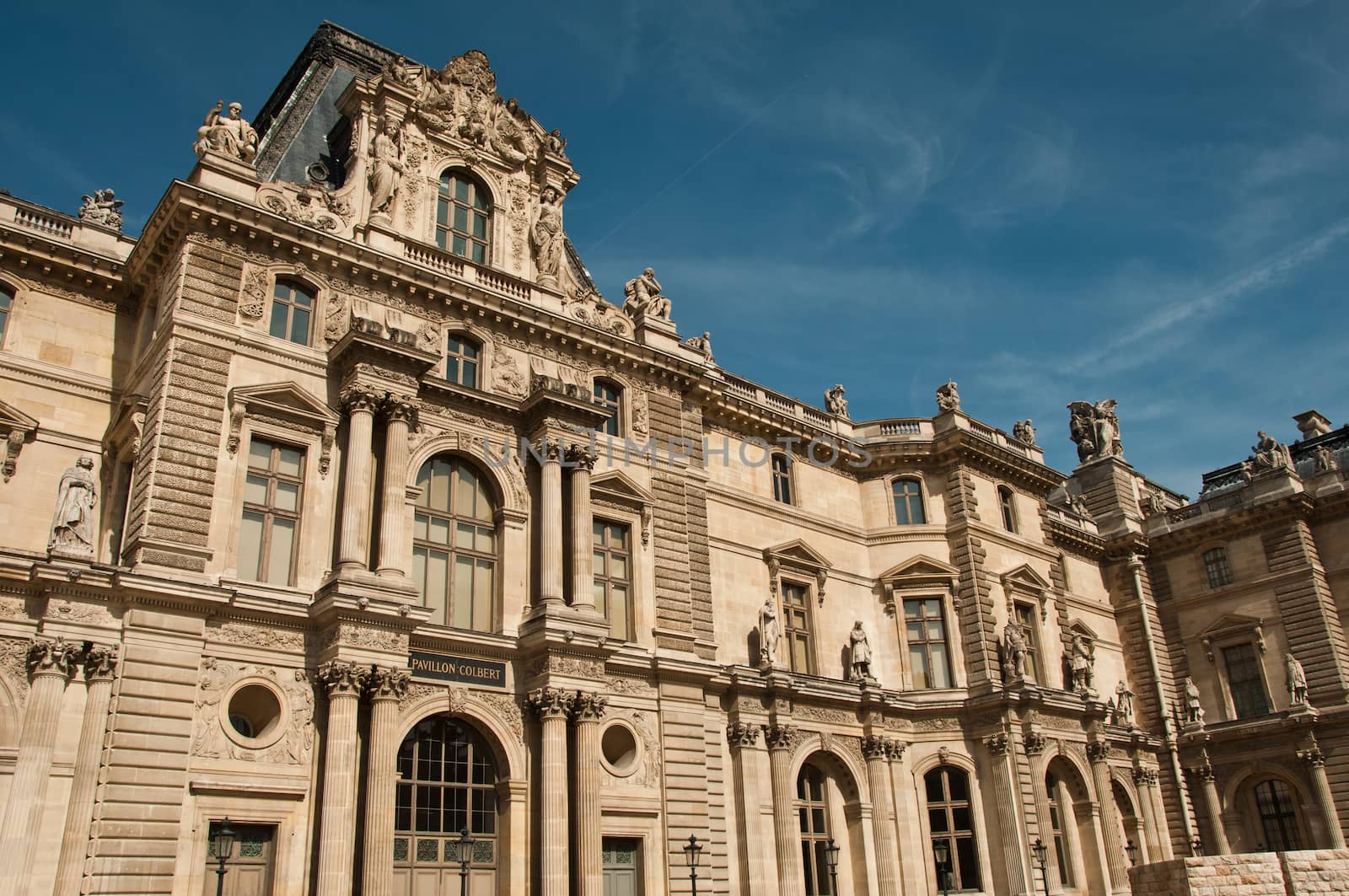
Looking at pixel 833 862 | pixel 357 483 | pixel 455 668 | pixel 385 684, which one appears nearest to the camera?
pixel 385 684

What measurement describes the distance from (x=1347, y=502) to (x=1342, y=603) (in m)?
4.09

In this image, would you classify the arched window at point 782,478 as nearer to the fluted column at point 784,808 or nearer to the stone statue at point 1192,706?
the fluted column at point 784,808

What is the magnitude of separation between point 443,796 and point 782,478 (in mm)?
16734

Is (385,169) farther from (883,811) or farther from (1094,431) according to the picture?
(1094,431)

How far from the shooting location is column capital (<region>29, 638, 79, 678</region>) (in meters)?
21.1

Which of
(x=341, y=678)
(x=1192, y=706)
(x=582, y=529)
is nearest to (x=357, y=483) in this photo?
(x=341, y=678)

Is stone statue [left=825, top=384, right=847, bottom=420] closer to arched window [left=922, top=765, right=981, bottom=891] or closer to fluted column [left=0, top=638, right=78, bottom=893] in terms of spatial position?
arched window [left=922, top=765, right=981, bottom=891]

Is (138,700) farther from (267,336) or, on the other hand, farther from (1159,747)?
(1159,747)

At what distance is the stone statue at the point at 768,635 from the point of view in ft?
108

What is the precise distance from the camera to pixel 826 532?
38219 mm

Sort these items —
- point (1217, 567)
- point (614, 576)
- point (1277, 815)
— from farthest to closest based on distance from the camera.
Result: point (1217, 567) < point (1277, 815) < point (614, 576)

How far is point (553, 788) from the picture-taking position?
85.4ft

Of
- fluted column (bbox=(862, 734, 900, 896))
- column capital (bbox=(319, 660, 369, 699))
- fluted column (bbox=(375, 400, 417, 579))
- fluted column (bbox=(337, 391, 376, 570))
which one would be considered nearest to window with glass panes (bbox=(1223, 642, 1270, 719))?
fluted column (bbox=(862, 734, 900, 896))

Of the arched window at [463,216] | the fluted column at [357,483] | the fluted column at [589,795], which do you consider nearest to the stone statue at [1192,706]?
the fluted column at [589,795]
